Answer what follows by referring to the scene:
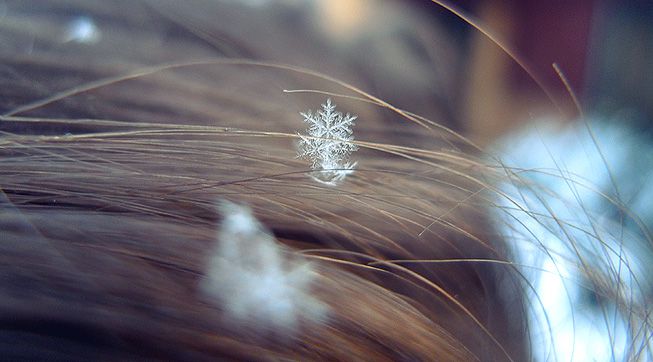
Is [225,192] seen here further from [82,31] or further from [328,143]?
[82,31]

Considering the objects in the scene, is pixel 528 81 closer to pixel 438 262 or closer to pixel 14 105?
pixel 438 262

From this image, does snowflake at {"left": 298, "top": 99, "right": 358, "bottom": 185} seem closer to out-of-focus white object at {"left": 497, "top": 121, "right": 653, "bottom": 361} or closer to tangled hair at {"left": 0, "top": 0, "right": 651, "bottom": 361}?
tangled hair at {"left": 0, "top": 0, "right": 651, "bottom": 361}

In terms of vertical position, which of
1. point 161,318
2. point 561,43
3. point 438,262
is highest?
point 561,43

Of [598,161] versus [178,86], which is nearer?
[178,86]

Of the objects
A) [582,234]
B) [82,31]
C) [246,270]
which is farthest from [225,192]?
[582,234]

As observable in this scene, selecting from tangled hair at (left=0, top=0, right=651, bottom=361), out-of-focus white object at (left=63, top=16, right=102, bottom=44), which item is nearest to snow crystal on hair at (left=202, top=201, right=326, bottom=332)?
tangled hair at (left=0, top=0, right=651, bottom=361)

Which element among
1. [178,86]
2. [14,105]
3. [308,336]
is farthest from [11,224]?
[308,336]
